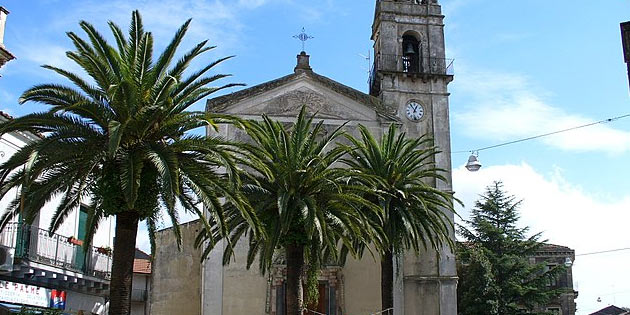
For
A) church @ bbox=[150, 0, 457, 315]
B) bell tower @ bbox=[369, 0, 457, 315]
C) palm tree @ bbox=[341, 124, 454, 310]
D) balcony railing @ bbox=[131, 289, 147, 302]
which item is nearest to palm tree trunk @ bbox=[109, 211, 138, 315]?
palm tree @ bbox=[341, 124, 454, 310]

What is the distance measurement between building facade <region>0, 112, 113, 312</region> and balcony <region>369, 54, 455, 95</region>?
1493 centimetres

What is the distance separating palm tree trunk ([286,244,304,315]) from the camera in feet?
77.2

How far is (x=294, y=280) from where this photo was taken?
23.6 meters

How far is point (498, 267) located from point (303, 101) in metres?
14.6

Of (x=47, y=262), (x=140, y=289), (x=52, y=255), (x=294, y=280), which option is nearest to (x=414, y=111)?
(x=294, y=280)

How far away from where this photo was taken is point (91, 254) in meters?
25.6

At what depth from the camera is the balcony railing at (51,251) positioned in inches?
837

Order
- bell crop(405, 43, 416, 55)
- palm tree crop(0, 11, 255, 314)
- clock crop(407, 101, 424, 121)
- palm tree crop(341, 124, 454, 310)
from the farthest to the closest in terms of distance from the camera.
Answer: bell crop(405, 43, 416, 55)
clock crop(407, 101, 424, 121)
palm tree crop(341, 124, 454, 310)
palm tree crop(0, 11, 255, 314)

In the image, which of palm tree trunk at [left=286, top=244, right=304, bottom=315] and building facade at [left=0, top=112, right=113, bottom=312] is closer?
building facade at [left=0, top=112, right=113, bottom=312]

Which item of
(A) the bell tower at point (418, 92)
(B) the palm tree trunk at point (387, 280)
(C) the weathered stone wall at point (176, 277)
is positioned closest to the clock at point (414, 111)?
(A) the bell tower at point (418, 92)

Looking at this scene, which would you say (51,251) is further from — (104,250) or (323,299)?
(323,299)

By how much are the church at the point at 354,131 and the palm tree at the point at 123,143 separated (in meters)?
12.8

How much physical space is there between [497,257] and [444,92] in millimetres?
10717

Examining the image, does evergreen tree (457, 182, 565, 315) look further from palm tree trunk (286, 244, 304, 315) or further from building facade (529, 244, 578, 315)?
palm tree trunk (286, 244, 304, 315)
